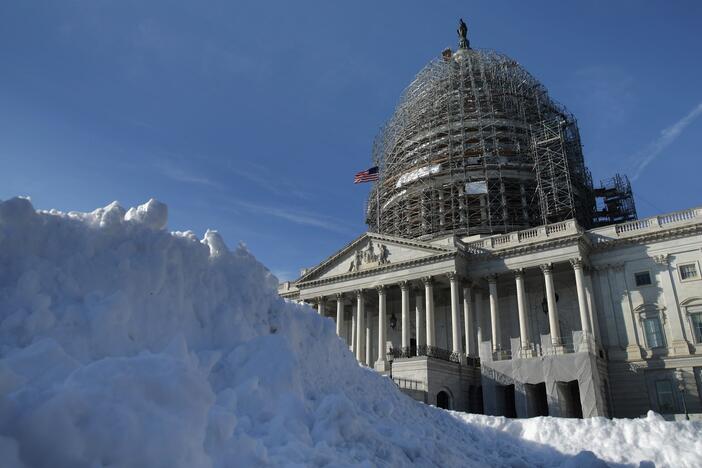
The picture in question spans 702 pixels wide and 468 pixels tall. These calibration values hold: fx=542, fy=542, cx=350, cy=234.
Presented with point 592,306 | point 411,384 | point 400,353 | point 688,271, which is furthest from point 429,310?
point 688,271

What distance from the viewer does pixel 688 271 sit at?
35719 millimetres

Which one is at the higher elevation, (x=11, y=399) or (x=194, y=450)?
(x=11, y=399)

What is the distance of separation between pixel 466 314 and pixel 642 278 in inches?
482

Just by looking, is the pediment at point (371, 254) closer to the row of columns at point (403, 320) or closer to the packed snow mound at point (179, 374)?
the row of columns at point (403, 320)

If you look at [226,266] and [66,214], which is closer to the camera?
[66,214]

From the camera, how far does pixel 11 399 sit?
21.1 feet

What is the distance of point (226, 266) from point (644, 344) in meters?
32.2

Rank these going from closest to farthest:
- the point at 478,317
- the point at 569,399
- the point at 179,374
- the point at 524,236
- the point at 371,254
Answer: the point at 179,374
the point at 569,399
the point at 524,236
the point at 478,317
the point at 371,254

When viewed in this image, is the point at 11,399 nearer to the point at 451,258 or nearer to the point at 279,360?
the point at 279,360

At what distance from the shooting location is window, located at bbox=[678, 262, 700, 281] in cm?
3540

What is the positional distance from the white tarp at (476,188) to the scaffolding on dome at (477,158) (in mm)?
98

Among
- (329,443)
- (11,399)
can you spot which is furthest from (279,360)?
(11,399)

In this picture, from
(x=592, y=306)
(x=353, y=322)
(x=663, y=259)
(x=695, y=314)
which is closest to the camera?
(x=695, y=314)

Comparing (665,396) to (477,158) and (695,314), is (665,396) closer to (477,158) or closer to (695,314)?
(695,314)
